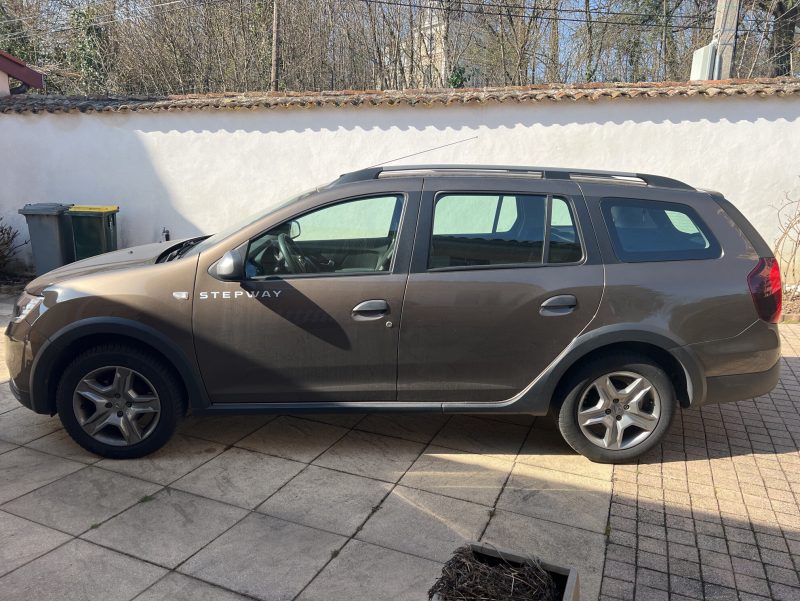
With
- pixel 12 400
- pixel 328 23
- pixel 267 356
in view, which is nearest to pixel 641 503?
pixel 267 356

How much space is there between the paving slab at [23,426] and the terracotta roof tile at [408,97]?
19.8 feet

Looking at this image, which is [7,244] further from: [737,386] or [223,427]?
[737,386]

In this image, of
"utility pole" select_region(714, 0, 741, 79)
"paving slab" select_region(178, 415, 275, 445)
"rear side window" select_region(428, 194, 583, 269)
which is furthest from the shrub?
"utility pole" select_region(714, 0, 741, 79)

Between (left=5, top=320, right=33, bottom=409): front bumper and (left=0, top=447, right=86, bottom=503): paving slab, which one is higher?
(left=5, top=320, right=33, bottom=409): front bumper

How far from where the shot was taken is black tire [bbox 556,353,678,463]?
12.5ft

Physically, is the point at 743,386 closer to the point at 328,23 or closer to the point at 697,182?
the point at 697,182

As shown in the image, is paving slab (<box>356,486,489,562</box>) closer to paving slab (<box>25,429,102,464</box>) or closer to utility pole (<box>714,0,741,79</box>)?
paving slab (<box>25,429,102,464</box>)

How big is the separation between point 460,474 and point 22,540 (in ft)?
7.74

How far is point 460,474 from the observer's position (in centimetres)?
382

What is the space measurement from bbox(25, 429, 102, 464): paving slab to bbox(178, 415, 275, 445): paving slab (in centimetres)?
60

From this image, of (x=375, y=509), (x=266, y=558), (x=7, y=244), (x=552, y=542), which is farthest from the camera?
(x=7, y=244)

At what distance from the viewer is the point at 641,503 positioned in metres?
3.55

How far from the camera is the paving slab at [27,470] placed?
3.56m

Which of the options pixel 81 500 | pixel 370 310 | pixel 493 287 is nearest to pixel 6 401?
pixel 81 500
